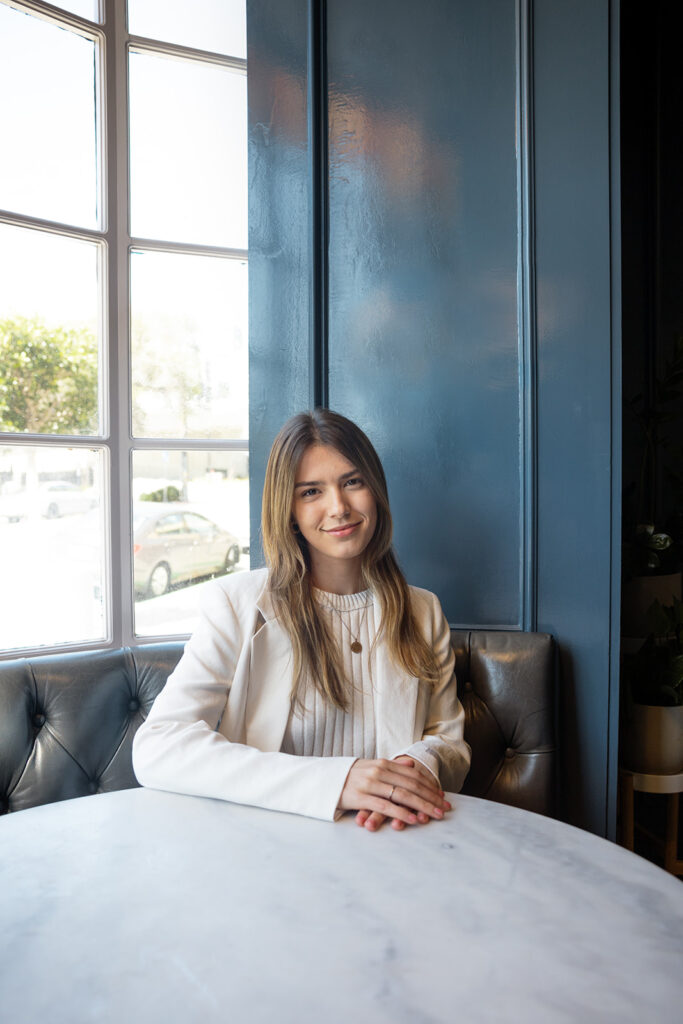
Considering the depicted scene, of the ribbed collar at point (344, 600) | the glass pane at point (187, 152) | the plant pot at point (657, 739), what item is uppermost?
the glass pane at point (187, 152)

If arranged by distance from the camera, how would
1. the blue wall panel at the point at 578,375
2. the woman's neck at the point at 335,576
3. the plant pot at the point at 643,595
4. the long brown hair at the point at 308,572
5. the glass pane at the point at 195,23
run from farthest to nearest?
1. the plant pot at the point at 643,595
2. the glass pane at the point at 195,23
3. the blue wall panel at the point at 578,375
4. the woman's neck at the point at 335,576
5. the long brown hair at the point at 308,572

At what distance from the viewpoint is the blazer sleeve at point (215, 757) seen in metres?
1.10

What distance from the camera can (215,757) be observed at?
1166mm

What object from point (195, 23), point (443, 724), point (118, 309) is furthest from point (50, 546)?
point (195, 23)

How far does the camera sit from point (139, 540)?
2098mm

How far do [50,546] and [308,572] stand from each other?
82 centimetres

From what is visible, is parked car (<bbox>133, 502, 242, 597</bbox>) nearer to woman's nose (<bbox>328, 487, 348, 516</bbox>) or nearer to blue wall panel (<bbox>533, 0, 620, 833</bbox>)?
woman's nose (<bbox>328, 487, 348, 516</bbox>)

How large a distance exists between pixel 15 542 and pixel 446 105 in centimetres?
157

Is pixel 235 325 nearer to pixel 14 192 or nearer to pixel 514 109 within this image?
pixel 14 192

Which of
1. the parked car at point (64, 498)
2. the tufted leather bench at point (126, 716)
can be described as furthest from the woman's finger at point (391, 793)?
the parked car at point (64, 498)

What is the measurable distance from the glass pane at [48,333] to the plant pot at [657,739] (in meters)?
1.67

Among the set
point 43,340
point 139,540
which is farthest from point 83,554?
point 43,340

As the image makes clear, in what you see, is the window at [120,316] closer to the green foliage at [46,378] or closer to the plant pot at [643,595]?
the green foliage at [46,378]

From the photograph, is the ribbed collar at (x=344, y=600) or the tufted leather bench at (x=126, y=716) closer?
the tufted leather bench at (x=126, y=716)
